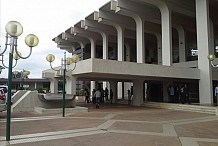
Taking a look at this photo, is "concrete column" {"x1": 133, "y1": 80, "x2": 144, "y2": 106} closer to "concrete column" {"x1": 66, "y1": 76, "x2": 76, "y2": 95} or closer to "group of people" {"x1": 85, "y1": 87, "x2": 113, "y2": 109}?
"group of people" {"x1": 85, "y1": 87, "x2": 113, "y2": 109}

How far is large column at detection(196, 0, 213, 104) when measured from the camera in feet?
68.2

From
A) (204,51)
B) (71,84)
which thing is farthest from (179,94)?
(71,84)

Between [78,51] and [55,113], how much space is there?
27845mm

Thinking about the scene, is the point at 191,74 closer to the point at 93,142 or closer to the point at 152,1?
the point at 152,1

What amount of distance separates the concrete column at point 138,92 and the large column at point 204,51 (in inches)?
205

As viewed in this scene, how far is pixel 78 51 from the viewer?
42750mm

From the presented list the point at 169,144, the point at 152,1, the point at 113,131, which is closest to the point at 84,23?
the point at 152,1

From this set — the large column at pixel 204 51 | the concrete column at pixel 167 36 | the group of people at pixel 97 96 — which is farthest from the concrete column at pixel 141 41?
the large column at pixel 204 51

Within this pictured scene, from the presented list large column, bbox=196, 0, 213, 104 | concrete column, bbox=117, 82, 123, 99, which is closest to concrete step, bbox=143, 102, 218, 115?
large column, bbox=196, 0, 213, 104

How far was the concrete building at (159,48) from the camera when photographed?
1848 cm

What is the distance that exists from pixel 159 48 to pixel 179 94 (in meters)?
12.0

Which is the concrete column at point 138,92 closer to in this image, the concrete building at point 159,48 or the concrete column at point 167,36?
the concrete building at point 159,48

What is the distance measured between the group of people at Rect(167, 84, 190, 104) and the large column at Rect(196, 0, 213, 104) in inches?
54.3

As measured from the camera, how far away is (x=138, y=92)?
72.2ft
